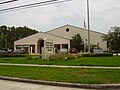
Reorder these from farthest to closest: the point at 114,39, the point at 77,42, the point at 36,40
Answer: the point at 36,40 → the point at 77,42 → the point at 114,39

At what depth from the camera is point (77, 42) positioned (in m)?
76.4

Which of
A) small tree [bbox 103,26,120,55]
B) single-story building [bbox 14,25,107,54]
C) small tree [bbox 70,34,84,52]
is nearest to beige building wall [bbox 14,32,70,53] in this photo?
single-story building [bbox 14,25,107,54]

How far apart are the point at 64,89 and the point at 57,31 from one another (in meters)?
76.4

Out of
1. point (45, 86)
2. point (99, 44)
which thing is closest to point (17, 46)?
point (99, 44)

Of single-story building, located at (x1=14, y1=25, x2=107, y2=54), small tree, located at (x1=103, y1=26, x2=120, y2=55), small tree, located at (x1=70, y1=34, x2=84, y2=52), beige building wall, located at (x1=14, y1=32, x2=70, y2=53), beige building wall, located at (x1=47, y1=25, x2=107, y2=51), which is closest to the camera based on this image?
small tree, located at (x1=103, y1=26, x2=120, y2=55)

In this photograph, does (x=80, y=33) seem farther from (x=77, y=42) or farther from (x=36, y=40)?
(x=36, y=40)

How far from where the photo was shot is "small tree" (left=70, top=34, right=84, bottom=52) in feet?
246

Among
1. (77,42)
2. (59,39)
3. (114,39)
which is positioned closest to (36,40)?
(59,39)

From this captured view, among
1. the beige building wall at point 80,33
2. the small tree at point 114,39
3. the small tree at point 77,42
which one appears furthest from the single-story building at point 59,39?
the small tree at point 114,39

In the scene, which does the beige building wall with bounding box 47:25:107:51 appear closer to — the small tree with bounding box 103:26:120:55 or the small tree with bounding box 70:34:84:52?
the small tree with bounding box 70:34:84:52

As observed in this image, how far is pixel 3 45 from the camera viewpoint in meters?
109

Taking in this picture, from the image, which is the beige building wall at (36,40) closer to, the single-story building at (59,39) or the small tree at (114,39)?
the single-story building at (59,39)

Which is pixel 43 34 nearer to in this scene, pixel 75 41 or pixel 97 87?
pixel 75 41

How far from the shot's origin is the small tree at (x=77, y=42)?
75113 millimetres
